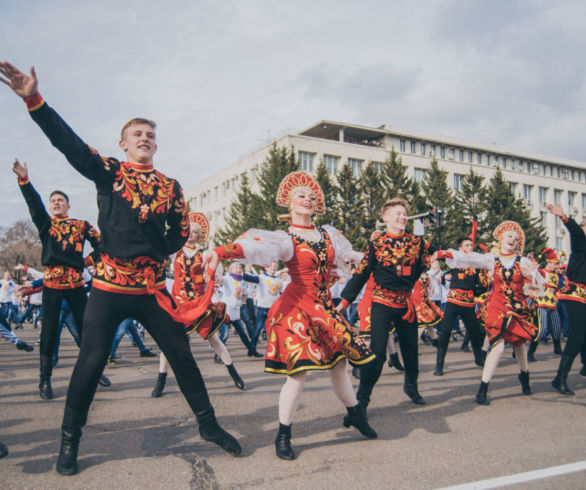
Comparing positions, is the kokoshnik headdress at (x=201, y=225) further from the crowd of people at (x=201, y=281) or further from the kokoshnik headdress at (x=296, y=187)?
the kokoshnik headdress at (x=296, y=187)

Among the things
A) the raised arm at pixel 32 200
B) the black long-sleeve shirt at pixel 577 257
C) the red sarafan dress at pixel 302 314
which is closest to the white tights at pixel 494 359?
the black long-sleeve shirt at pixel 577 257

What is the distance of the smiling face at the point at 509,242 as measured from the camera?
6.50 metres

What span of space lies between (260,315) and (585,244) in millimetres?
7405

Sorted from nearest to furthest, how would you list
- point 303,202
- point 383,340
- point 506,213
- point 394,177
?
point 303,202 < point 383,340 < point 394,177 < point 506,213

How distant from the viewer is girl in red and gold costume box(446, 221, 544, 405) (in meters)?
6.27

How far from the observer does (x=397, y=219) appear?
5574 mm

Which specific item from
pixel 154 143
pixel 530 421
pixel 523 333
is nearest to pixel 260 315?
pixel 523 333

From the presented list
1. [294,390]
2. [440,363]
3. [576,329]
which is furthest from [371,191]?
[294,390]

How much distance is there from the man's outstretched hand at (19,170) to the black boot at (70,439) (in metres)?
2.58

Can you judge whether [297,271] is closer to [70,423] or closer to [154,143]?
[154,143]

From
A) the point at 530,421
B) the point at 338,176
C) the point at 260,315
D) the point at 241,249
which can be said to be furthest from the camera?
the point at 338,176

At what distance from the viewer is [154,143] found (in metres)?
4.07

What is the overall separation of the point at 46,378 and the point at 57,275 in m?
1.24

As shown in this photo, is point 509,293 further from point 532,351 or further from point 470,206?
point 470,206
